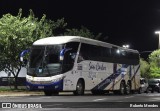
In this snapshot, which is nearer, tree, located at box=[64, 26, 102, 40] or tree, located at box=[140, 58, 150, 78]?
tree, located at box=[64, 26, 102, 40]

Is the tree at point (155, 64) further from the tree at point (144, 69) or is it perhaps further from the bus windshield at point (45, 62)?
the bus windshield at point (45, 62)

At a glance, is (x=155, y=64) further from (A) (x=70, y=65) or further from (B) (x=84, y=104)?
(B) (x=84, y=104)

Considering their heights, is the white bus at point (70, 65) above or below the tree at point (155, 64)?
below

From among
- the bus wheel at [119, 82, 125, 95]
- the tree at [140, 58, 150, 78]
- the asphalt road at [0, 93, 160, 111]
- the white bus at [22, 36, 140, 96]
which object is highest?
the tree at [140, 58, 150, 78]

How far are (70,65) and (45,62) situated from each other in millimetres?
1595

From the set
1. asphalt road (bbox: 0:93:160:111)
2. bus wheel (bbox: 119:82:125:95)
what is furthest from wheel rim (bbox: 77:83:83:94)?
asphalt road (bbox: 0:93:160:111)

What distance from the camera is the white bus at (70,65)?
29891 millimetres

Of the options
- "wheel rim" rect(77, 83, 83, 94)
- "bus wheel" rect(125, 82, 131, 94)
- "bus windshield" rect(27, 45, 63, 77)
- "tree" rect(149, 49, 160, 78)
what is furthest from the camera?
"tree" rect(149, 49, 160, 78)

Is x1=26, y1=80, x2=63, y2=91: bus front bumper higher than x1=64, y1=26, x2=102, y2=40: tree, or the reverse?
x1=64, y1=26, x2=102, y2=40: tree

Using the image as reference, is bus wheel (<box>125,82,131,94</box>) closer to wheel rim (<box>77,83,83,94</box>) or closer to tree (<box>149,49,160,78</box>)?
wheel rim (<box>77,83,83,94</box>)

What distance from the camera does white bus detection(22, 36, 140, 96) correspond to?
2989 centimetres

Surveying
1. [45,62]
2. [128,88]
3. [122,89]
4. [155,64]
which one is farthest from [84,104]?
[155,64]

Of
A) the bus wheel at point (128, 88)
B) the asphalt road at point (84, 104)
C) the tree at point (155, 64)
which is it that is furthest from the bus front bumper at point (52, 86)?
the tree at point (155, 64)

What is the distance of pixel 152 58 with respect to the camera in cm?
8450
